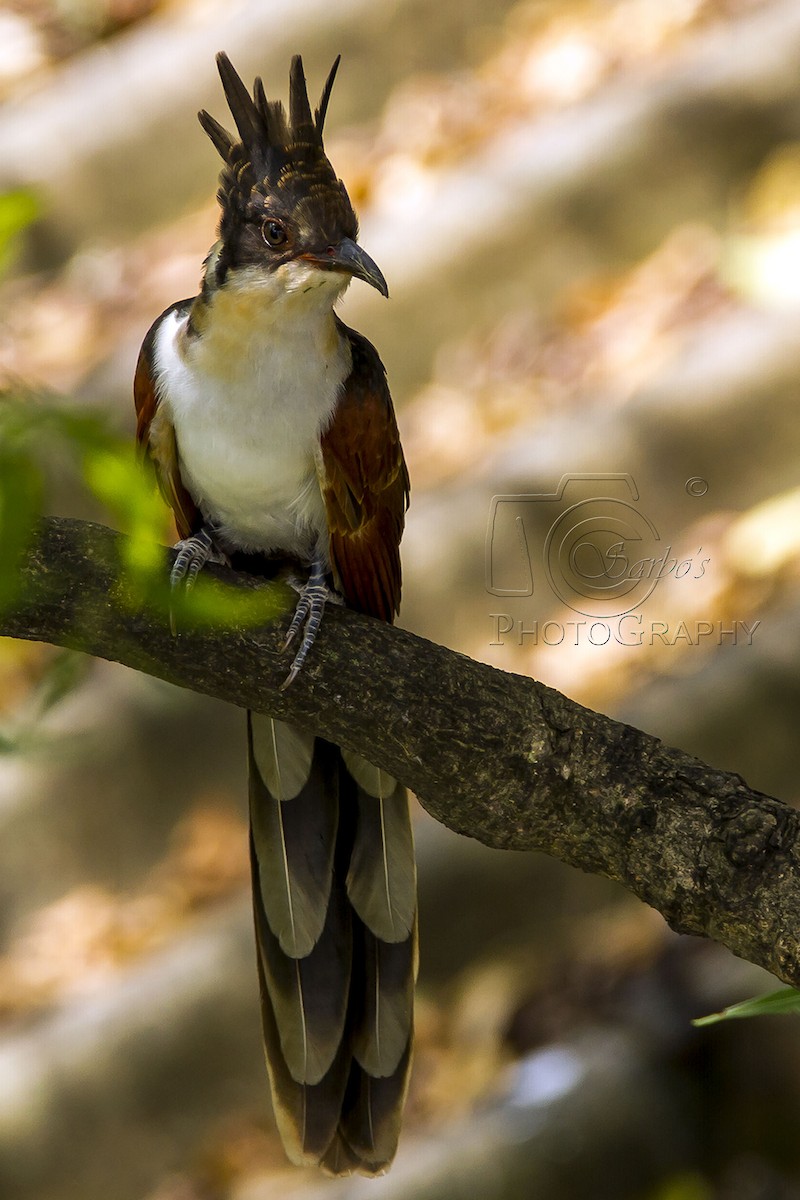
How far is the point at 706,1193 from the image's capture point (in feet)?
11.7

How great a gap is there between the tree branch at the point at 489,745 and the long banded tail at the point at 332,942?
454 mm

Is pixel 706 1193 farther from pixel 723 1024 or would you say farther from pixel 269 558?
pixel 269 558

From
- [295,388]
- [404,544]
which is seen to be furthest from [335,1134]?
[404,544]

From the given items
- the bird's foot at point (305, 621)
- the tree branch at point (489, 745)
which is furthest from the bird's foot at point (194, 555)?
the tree branch at point (489, 745)

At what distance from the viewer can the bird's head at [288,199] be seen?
2172mm

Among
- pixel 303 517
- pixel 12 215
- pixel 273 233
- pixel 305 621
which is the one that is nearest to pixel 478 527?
pixel 303 517

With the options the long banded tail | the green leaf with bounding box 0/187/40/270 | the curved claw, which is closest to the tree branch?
the curved claw

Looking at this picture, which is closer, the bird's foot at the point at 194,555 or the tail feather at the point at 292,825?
the bird's foot at the point at 194,555

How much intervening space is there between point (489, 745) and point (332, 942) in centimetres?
70

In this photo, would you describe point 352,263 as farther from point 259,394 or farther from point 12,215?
point 12,215

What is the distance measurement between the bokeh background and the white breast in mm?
907

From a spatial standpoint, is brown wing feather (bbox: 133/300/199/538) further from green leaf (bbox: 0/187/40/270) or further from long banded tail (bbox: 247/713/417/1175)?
green leaf (bbox: 0/187/40/270)

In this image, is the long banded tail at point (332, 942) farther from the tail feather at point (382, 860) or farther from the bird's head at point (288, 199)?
the bird's head at point (288, 199)

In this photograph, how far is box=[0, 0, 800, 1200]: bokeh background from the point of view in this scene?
3674mm
